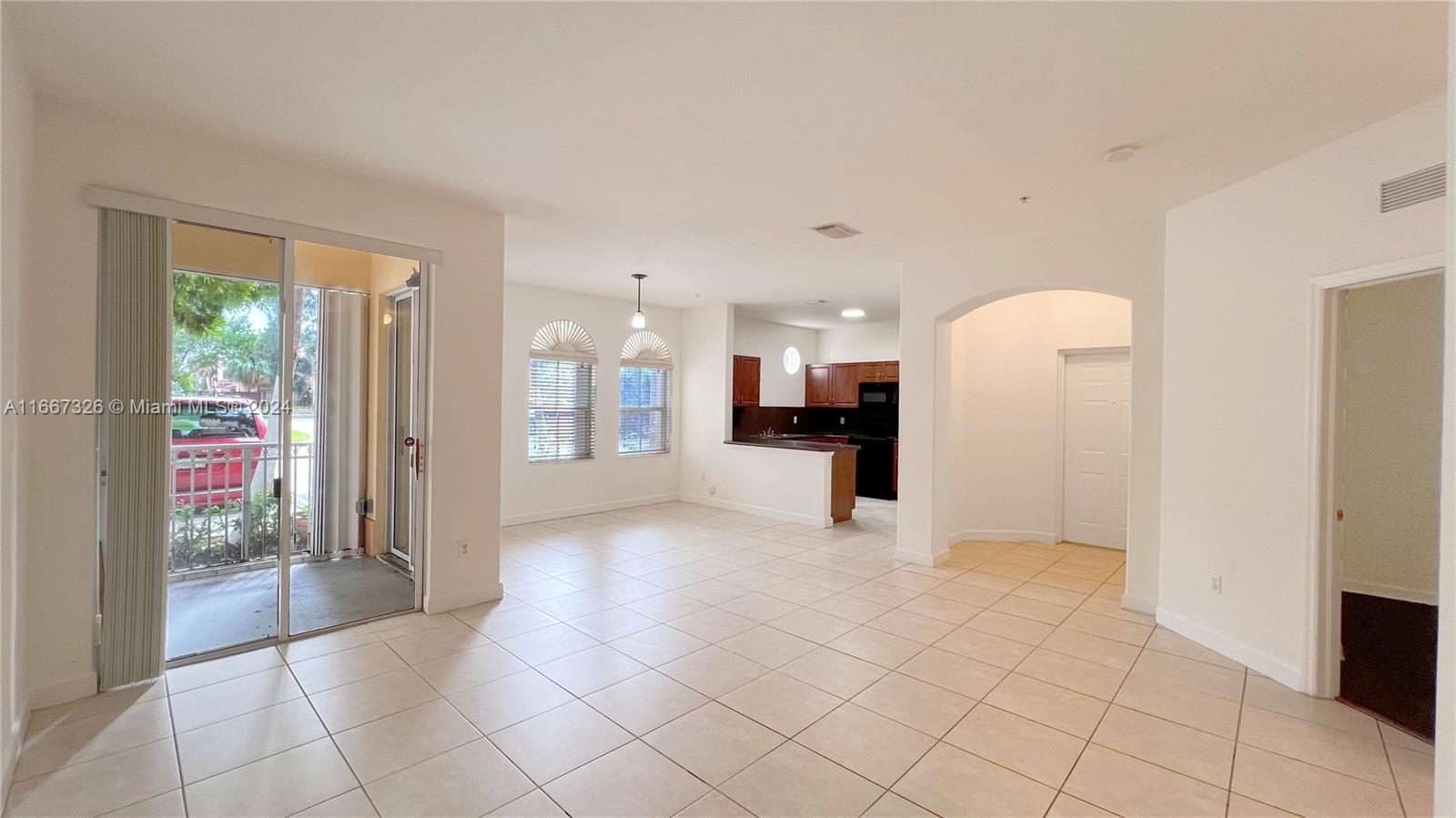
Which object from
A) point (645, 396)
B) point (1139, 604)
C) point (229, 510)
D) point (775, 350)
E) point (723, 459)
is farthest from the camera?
point (775, 350)

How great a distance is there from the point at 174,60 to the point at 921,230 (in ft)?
13.6

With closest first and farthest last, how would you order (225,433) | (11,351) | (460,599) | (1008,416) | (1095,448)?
→ (11,351) → (225,433) → (460,599) → (1095,448) → (1008,416)

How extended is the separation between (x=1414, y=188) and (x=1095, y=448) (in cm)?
368

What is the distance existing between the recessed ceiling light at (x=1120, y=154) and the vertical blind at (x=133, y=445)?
4.73 metres

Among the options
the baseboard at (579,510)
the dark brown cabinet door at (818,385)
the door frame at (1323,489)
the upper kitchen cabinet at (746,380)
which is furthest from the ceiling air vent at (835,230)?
the dark brown cabinet door at (818,385)

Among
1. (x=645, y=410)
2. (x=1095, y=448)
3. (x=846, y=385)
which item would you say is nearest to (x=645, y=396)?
(x=645, y=410)

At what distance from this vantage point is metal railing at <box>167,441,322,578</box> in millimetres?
3506

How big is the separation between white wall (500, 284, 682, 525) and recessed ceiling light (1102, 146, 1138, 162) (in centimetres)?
522

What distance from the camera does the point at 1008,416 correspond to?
6227 mm

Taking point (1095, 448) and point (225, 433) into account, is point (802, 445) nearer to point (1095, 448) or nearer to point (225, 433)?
point (1095, 448)

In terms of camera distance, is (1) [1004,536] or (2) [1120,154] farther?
(1) [1004,536]

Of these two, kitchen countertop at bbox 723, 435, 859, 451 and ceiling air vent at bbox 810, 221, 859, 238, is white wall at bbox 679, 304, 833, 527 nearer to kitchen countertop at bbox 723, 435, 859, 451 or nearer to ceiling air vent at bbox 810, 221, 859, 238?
kitchen countertop at bbox 723, 435, 859, 451

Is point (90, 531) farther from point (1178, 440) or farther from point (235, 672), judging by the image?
point (1178, 440)

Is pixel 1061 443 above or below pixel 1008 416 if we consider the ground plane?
below
